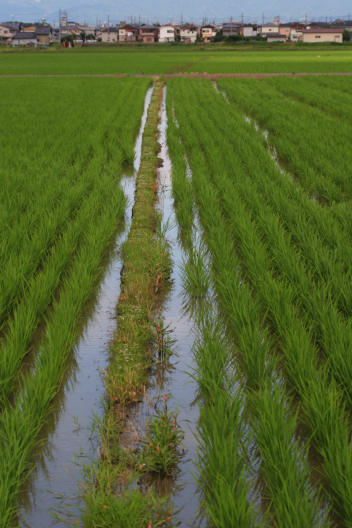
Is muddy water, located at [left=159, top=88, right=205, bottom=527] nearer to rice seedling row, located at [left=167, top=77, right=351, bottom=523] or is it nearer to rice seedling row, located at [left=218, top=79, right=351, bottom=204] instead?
rice seedling row, located at [left=167, top=77, right=351, bottom=523]

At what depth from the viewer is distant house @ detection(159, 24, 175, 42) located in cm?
8506

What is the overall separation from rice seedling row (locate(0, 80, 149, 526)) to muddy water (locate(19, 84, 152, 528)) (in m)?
0.06

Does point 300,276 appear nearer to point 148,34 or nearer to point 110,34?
point 148,34

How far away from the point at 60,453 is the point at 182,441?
1.76 ft

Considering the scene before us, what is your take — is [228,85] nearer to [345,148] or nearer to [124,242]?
[345,148]

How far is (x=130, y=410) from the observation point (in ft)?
7.68

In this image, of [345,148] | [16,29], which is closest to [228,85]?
[345,148]

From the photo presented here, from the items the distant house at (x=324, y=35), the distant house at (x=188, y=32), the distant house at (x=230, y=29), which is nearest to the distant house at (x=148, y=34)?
the distant house at (x=188, y=32)

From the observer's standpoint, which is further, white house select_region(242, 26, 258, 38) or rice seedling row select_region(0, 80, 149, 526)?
white house select_region(242, 26, 258, 38)

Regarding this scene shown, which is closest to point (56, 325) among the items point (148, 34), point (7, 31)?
point (148, 34)

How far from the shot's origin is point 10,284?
3.32m

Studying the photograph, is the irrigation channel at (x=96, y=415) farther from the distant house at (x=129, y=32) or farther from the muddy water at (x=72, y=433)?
the distant house at (x=129, y=32)

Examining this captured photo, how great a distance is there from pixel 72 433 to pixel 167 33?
9300 cm

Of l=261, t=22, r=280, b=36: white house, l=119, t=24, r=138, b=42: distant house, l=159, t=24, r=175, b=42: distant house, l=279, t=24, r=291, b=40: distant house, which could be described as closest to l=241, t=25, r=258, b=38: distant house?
l=261, t=22, r=280, b=36: white house
